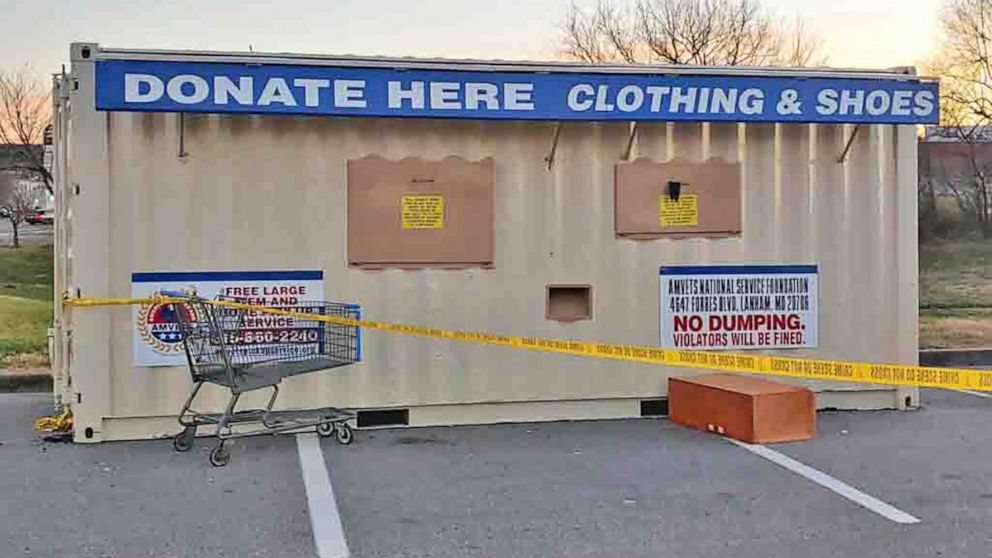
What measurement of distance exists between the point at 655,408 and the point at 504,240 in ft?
6.68

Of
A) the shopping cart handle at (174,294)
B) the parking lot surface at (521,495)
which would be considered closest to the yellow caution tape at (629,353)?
the shopping cart handle at (174,294)

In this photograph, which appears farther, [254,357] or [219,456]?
[254,357]

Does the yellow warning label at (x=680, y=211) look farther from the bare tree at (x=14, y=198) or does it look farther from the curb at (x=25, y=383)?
the bare tree at (x=14, y=198)

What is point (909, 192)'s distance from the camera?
10.1 metres

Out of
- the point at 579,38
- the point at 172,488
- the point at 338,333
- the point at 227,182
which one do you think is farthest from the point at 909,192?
the point at 579,38

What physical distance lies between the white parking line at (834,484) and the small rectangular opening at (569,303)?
5.91 ft

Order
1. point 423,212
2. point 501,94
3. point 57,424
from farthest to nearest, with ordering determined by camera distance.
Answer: point 423,212 → point 57,424 → point 501,94

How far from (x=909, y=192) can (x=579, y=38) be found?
67.0ft

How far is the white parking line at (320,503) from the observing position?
5836mm

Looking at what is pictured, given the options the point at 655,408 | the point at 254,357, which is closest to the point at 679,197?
the point at 655,408

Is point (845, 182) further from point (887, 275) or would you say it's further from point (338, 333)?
point (338, 333)

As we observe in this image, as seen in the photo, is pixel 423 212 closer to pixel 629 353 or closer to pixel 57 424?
pixel 629 353

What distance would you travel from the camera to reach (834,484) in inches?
282

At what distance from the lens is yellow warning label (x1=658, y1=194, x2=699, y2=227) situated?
9.73 metres
